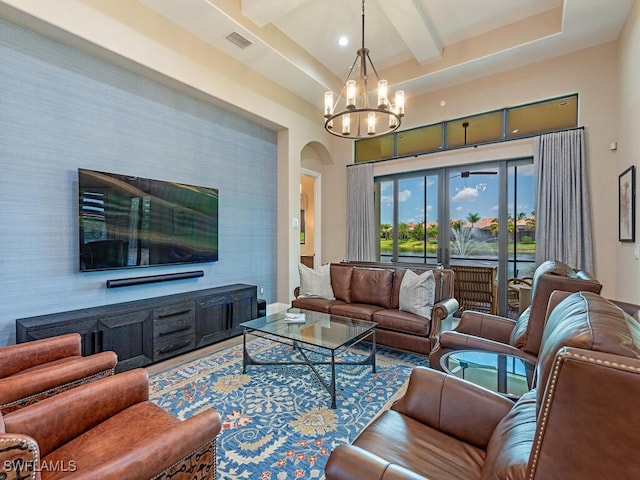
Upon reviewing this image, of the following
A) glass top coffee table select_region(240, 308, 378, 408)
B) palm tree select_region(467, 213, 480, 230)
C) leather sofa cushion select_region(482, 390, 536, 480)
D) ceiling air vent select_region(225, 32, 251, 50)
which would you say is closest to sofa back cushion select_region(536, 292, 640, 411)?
leather sofa cushion select_region(482, 390, 536, 480)

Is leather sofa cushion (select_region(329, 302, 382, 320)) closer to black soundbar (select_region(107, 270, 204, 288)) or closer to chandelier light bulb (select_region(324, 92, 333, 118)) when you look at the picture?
black soundbar (select_region(107, 270, 204, 288))

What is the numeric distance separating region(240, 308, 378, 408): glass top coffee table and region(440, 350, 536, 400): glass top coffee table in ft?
2.88

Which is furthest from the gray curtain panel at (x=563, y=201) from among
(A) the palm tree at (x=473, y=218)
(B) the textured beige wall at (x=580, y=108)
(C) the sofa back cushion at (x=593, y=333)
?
(C) the sofa back cushion at (x=593, y=333)

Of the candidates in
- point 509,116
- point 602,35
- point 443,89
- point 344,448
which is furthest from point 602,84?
point 344,448

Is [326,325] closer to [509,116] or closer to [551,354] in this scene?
[551,354]

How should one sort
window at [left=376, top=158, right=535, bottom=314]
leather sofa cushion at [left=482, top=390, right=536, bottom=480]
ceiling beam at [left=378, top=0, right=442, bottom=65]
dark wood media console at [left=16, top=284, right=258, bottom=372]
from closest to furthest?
leather sofa cushion at [left=482, top=390, right=536, bottom=480]
dark wood media console at [left=16, top=284, right=258, bottom=372]
ceiling beam at [left=378, top=0, right=442, bottom=65]
window at [left=376, top=158, right=535, bottom=314]

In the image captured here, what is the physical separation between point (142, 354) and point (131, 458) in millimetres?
2481

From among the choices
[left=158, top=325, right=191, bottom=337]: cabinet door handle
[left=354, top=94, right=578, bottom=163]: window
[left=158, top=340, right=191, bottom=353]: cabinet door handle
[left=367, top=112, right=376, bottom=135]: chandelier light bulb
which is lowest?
[left=158, top=340, right=191, bottom=353]: cabinet door handle

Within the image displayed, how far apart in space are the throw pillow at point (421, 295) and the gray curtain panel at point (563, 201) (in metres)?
2.14

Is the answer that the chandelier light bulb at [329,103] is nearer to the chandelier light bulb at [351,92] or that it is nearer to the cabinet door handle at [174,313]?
the chandelier light bulb at [351,92]

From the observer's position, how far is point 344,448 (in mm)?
1076

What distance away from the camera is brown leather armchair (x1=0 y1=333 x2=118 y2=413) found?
5.19ft

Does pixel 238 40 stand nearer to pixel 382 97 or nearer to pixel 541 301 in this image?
pixel 382 97

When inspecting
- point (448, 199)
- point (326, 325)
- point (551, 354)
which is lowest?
point (326, 325)
